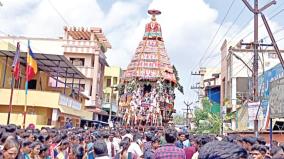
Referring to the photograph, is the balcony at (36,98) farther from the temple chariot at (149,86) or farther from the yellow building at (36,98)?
the temple chariot at (149,86)

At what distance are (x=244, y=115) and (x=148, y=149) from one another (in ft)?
48.0

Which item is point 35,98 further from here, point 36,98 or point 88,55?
point 88,55

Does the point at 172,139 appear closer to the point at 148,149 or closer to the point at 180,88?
the point at 148,149

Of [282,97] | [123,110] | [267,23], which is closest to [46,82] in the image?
[123,110]

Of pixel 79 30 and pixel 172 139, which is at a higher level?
pixel 79 30

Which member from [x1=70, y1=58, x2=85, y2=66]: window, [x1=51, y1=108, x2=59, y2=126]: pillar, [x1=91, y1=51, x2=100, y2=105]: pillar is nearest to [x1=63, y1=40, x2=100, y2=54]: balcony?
[x1=91, y1=51, x2=100, y2=105]: pillar

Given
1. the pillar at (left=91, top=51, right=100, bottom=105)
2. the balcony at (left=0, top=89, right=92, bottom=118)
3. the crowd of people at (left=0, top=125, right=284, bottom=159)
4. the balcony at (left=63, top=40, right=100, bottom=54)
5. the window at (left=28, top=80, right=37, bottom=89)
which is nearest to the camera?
the crowd of people at (left=0, top=125, right=284, bottom=159)

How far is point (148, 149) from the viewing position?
729 centimetres

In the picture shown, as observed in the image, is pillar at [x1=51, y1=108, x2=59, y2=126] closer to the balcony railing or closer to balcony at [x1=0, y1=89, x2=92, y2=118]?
balcony at [x1=0, y1=89, x2=92, y2=118]

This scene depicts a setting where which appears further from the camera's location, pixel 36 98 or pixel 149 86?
pixel 149 86

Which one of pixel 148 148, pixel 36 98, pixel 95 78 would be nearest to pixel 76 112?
pixel 36 98

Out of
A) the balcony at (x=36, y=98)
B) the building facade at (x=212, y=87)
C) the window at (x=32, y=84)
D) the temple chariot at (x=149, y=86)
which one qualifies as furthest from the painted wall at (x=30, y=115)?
the building facade at (x=212, y=87)

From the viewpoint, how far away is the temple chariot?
38781mm

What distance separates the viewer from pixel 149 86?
41156 mm
